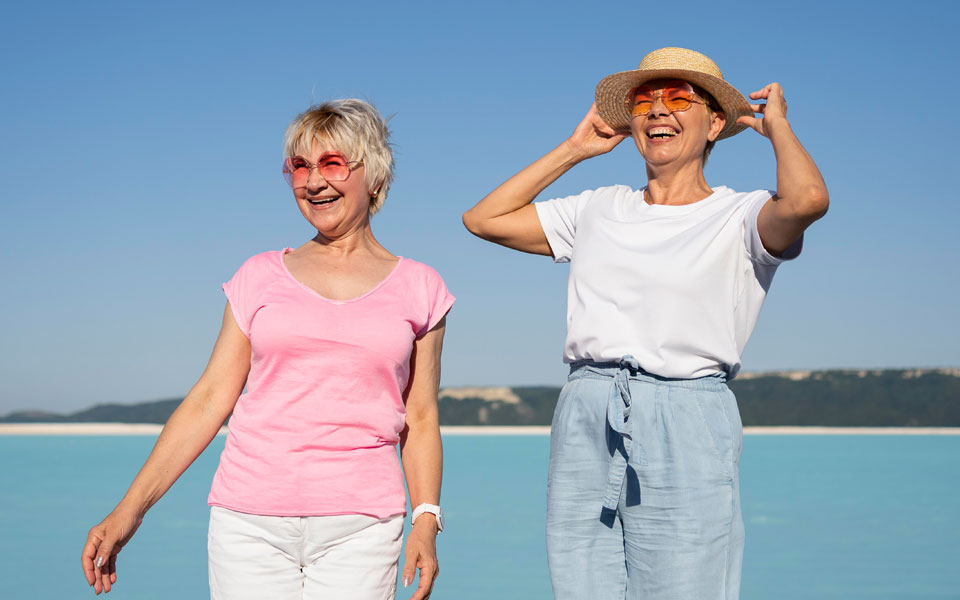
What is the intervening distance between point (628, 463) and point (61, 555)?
24.7 feet

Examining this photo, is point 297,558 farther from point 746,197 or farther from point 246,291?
point 746,197

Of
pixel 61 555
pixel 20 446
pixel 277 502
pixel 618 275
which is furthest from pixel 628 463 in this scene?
pixel 20 446

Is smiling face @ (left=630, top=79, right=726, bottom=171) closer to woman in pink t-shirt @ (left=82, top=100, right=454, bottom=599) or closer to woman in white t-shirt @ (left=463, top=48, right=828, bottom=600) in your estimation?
woman in white t-shirt @ (left=463, top=48, right=828, bottom=600)

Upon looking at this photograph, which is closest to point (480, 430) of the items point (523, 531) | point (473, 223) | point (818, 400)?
point (818, 400)

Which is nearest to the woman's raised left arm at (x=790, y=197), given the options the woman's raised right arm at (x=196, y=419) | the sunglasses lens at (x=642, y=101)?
the sunglasses lens at (x=642, y=101)

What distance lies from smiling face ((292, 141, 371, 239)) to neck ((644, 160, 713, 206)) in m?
0.70

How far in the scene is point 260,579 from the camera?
194cm

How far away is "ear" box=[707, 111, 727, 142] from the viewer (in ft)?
7.89

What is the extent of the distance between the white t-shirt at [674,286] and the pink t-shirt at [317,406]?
1.38ft

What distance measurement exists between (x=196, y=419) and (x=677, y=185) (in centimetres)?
125

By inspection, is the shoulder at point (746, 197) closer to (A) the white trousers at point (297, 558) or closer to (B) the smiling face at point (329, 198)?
(B) the smiling face at point (329, 198)

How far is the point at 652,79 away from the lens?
7.88ft

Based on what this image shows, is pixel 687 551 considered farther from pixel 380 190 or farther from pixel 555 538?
pixel 380 190

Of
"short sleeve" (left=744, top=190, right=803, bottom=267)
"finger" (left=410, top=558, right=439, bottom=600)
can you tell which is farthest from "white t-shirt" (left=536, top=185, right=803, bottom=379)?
"finger" (left=410, top=558, right=439, bottom=600)
